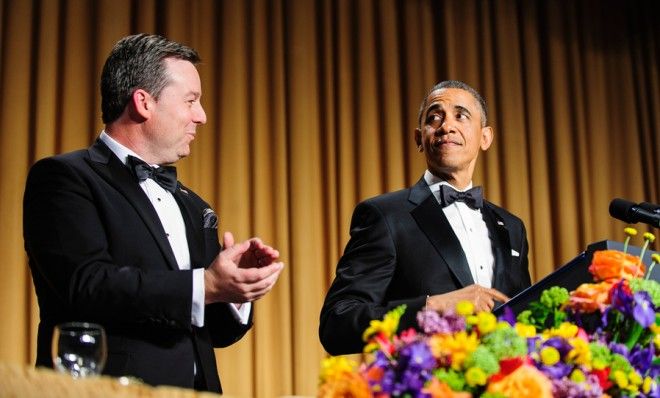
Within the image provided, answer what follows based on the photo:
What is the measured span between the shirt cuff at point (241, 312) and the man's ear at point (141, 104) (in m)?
0.51

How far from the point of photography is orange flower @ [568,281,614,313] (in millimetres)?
1574

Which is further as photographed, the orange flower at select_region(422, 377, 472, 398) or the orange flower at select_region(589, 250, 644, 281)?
the orange flower at select_region(589, 250, 644, 281)

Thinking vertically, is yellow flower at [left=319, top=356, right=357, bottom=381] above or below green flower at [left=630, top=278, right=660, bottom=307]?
below

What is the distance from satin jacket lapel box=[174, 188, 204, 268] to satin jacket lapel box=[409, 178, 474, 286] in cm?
66

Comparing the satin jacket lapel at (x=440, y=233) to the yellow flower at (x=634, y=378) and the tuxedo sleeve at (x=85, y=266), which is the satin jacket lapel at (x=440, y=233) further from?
the yellow flower at (x=634, y=378)

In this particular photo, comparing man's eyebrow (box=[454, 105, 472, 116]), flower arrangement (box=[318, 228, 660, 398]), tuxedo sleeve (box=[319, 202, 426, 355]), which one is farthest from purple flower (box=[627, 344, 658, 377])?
man's eyebrow (box=[454, 105, 472, 116])

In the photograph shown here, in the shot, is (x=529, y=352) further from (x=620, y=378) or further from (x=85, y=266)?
(x=85, y=266)

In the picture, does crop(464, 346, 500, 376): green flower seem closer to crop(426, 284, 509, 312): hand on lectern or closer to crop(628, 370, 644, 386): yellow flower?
crop(628, 370, 644, 386): yellow flower

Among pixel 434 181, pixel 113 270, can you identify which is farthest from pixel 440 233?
pixel 113 270

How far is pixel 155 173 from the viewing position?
7.73ft

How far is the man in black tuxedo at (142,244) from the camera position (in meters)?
2.03

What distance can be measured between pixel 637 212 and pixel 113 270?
44.8 inches

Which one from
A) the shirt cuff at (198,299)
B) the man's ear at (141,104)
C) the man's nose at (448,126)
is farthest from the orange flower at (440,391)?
the man's nose at (448,126)

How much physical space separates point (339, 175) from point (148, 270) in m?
2.79
